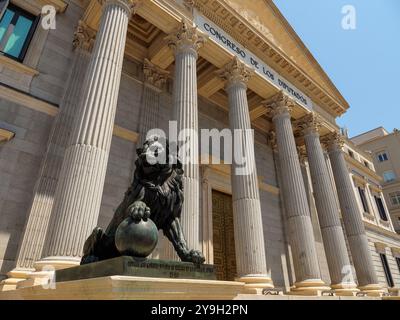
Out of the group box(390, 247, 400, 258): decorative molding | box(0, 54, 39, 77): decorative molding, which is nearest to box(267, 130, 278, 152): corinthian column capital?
box(0, 54, 39, 77): decorative molding

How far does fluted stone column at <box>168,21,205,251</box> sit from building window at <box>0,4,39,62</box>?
17.7ft

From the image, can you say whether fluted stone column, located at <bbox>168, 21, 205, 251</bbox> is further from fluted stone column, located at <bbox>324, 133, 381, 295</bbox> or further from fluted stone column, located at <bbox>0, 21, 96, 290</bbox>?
fluted stone column, located at <bbox>324, 133, 381, 295</bbox>

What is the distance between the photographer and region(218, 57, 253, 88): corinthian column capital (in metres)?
12.7

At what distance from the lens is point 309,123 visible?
16.7 m

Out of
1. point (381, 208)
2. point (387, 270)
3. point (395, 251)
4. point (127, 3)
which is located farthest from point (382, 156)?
point (127, 3)

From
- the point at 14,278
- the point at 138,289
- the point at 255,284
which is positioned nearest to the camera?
the point at 138,289

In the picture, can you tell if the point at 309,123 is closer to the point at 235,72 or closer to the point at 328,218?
the point at 328,218

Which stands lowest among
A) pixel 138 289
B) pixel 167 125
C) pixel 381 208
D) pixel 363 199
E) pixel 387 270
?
pixel 138 289

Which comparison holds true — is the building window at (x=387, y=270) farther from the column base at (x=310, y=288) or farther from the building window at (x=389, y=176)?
the building window at (x=389, y=176)

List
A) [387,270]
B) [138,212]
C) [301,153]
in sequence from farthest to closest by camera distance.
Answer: [387,270] → [301,153] → [138,212]

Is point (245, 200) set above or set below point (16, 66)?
below

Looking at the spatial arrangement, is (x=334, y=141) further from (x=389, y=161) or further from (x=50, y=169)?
(x=389, y=161)

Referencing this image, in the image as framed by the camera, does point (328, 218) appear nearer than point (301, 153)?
Yes

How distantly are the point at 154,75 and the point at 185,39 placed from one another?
10.6ft
